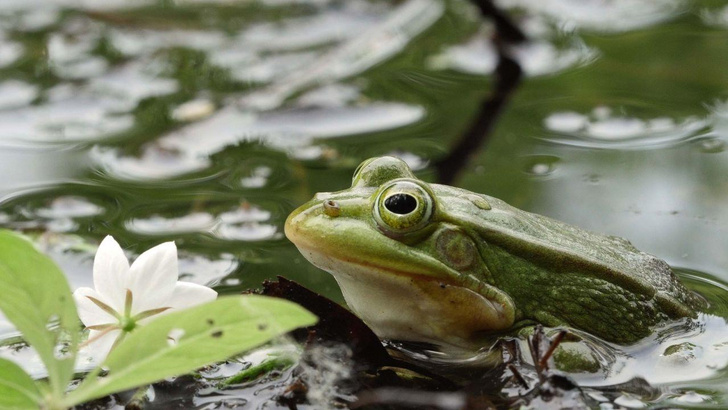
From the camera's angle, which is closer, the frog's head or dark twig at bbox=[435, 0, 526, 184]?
the frog's head

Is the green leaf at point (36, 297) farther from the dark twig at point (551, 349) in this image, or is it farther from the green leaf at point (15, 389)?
the dark twig at point (551, 349)

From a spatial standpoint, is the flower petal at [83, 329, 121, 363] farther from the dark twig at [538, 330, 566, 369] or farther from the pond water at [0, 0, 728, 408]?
the dark twig at [538, 330, 566, 369]

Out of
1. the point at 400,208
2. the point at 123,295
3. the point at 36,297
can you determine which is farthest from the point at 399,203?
the point at 36,297

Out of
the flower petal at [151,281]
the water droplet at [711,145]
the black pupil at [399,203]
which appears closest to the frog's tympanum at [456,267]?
the black pupil at [399,203]

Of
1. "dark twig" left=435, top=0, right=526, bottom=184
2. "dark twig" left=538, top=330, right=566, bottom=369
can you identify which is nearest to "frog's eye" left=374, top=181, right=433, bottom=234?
"dark twig" left=538, top=330, right=566, bottom=369

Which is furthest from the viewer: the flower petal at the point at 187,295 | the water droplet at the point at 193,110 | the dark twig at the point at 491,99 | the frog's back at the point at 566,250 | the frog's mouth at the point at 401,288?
the water droplet at the point at 193,110

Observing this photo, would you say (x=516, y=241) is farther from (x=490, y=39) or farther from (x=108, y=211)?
(x=490, y=39)
